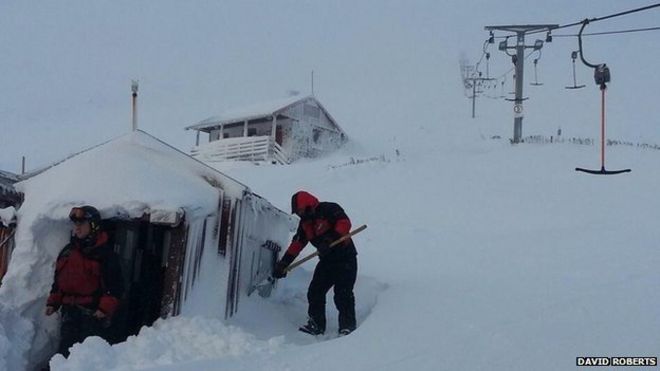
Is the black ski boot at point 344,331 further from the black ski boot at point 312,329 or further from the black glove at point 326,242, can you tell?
the black glove at point 326,242

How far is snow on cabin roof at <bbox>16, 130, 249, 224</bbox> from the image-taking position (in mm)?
5793

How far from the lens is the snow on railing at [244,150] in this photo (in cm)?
2964

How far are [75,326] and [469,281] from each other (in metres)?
4.58

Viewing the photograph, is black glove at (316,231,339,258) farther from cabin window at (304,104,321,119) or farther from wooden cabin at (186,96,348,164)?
cabin window at (304,104,321,119)

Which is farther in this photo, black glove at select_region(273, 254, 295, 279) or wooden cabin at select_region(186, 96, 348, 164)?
wooden cabin at select_region(186, 96, 348, 164)

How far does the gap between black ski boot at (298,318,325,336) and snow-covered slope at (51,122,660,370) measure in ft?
0.49

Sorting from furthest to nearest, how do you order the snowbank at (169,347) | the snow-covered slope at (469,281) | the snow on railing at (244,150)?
the snow on railing at (244,150) → the snow-covered slope at (469,281) → the snowbank at (169,347)

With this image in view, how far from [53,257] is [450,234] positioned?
743cm

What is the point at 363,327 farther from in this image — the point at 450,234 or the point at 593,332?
the point at 450,234

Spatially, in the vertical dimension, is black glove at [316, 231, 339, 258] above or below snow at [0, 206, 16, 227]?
below

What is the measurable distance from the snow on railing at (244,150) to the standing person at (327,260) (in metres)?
22.3

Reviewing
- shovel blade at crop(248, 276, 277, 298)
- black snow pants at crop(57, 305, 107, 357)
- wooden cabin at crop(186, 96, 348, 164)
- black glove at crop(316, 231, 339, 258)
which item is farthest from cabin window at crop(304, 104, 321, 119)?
black snow pants at crop(57, 305, 107, 357)

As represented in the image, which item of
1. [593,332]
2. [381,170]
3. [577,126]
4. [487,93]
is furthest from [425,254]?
[487,93]

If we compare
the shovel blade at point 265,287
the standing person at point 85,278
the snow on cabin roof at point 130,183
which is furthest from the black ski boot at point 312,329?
the standing person at point 85,278
